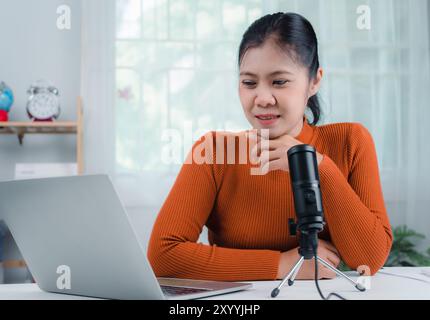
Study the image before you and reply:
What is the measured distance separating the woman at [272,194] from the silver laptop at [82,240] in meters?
0.21

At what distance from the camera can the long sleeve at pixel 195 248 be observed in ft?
3.49

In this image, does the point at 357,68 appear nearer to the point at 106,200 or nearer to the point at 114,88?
the point at 114,88

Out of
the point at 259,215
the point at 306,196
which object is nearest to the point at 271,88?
the point at 259,215

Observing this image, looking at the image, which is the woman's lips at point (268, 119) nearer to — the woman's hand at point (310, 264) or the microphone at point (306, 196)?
the woman's hand at point (310, 264)

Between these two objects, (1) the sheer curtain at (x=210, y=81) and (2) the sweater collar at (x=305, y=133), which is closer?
(2) the sweater collar at (x=305, y=133)

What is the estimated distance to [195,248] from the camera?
111cm

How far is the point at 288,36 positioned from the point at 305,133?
250 millimetres

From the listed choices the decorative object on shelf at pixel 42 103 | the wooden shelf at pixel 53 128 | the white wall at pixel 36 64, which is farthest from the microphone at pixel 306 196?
the white wall at pixel 36 64

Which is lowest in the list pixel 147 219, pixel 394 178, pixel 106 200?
pixel 147 219

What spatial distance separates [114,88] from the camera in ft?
9.18

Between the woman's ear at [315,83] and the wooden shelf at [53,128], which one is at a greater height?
the woman's ear at [315,83]
